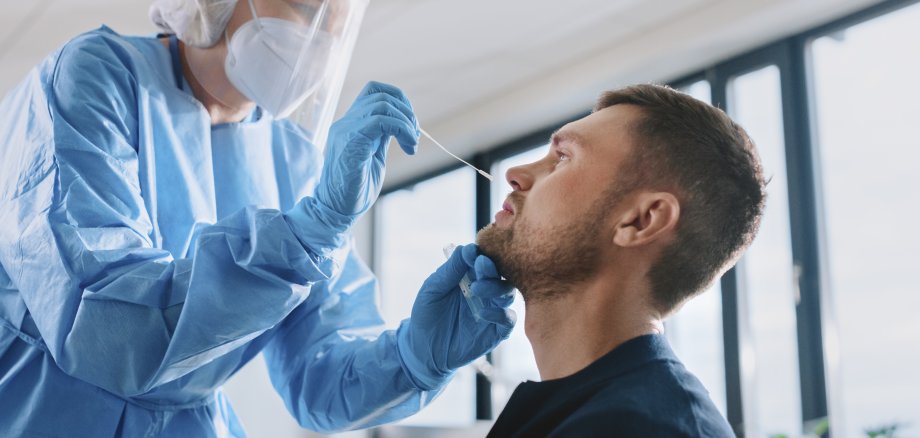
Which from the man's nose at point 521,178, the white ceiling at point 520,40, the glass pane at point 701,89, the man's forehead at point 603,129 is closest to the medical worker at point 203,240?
the man's nose at point 521,178

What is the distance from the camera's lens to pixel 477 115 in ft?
15.9

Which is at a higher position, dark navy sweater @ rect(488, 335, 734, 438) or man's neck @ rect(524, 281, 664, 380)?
man's neck @ rect(524, 281, 664, 380)

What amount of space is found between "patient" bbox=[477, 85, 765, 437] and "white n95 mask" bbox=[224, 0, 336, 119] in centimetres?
55

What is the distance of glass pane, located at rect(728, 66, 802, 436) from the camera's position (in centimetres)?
340

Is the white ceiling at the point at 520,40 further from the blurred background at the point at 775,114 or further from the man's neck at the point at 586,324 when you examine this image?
the man's neck at the point at 586,324

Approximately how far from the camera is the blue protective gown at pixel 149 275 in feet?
4.18

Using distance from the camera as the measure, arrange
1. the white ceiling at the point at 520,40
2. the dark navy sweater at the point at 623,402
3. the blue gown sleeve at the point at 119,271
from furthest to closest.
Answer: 1. the white ceiling at the point at 520,40
2. the blue gown sleeve at the point at 119,271
3. the dark navy sweater at the point at 623,402

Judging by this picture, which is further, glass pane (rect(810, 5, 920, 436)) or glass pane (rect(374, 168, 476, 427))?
glass pane (rect(374, 168, 476, 427))

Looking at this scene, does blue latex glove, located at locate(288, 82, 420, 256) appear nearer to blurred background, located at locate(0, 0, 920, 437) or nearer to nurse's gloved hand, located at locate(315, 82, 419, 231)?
nurse's gloved hand, located at locate(315, 82, 419, 231)

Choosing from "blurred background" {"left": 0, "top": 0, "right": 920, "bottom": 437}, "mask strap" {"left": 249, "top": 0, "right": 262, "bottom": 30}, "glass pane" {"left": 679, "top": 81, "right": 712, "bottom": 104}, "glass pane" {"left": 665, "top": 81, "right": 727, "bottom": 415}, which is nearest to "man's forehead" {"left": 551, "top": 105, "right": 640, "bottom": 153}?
Result: "mask strap" {"left": 249, "top": 0, "right": 262, "bottom": 30}

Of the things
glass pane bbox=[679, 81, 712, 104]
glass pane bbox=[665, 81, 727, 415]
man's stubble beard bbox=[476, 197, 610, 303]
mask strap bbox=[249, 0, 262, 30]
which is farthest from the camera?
glass pane bbox=[679, 81, 712, 104]

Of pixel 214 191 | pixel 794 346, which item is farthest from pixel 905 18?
pixel 214 191

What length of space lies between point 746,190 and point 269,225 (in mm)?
707

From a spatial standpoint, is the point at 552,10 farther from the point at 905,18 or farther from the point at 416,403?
the point at 416,403
